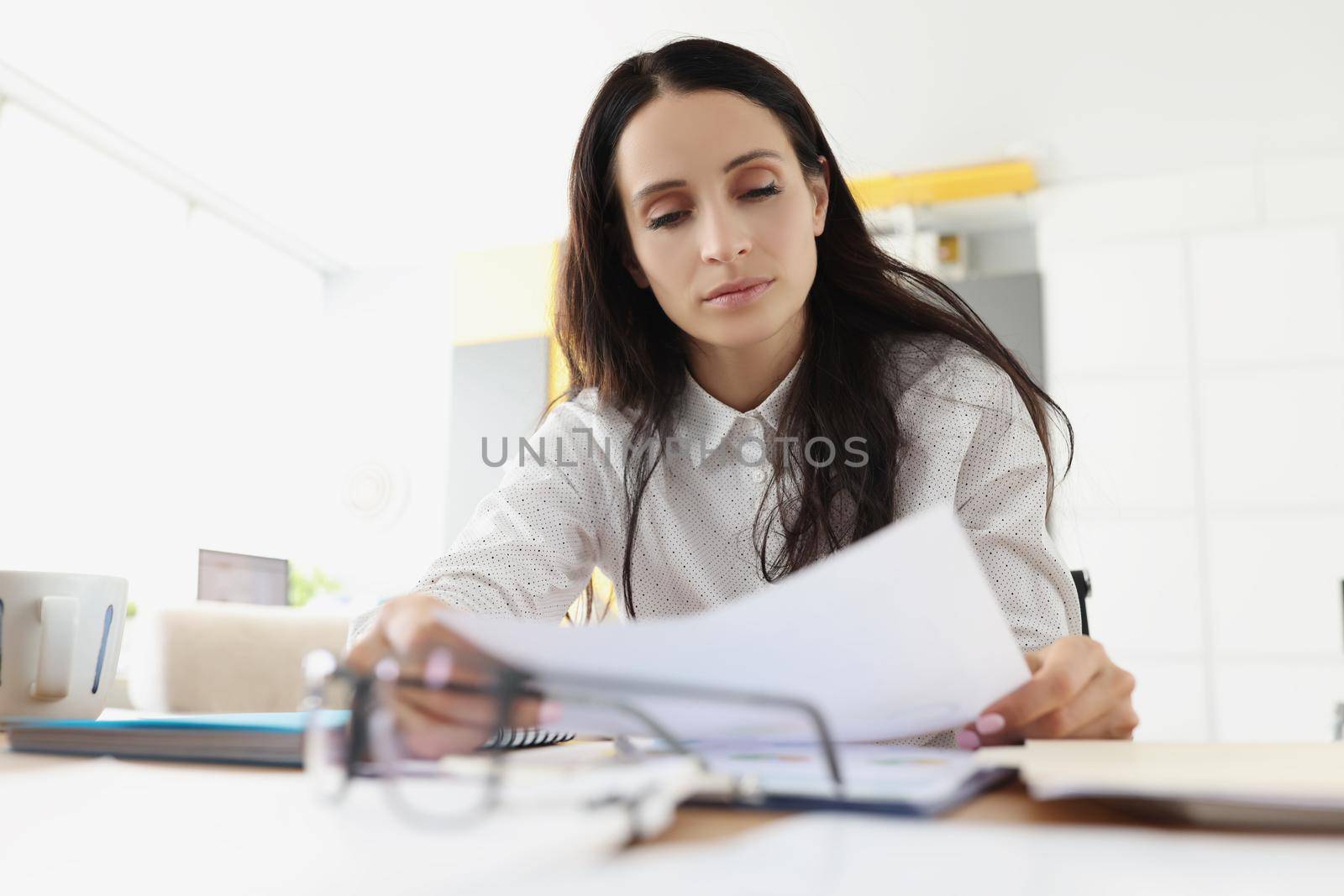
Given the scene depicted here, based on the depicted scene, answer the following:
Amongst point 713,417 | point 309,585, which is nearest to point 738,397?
point 713,417

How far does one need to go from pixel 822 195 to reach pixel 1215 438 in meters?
3.03

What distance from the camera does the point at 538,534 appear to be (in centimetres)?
108

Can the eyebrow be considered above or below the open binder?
above

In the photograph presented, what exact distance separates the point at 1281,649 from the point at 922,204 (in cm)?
210

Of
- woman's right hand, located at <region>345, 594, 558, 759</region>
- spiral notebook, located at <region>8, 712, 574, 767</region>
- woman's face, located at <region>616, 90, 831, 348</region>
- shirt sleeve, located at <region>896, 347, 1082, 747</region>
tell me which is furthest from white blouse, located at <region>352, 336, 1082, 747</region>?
woman's right hand, located at <region>345, 594, 558, 759</region>

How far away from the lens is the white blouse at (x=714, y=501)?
0.95 metres

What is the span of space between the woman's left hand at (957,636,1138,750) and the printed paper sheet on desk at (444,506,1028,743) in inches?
6.2

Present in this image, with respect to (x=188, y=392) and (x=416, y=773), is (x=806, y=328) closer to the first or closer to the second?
(x=416, y=773)

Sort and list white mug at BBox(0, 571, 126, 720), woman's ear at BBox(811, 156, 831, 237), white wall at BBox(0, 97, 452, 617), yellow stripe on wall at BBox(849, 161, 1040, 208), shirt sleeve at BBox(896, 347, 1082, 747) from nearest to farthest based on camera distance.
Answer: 1. white mug at BBox(0, 571, 126, 720)
2. shirt sleeve at BBox(896, 347, 1082, 747)
3. woman's ear at BBox(811, 156, 831, 237)
4. white wall at BBox(0, 97, 452, 617)
5. yellow stripe on wall at BBox(849, 161, 1040, 208)

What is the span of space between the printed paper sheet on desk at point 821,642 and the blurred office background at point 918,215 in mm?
2921

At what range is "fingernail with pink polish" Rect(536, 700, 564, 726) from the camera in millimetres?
327

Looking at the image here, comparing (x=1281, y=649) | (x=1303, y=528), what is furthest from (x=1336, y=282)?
(x=1281, y=649)

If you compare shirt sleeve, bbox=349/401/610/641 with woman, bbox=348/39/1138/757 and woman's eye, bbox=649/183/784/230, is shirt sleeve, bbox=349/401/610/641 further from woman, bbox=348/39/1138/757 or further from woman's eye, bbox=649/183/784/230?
woman's eye, bbox=649/183/784/230

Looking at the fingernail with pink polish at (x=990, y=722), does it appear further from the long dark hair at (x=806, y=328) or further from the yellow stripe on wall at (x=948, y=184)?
the yellow stripe on wall at (x=948, y=184)
